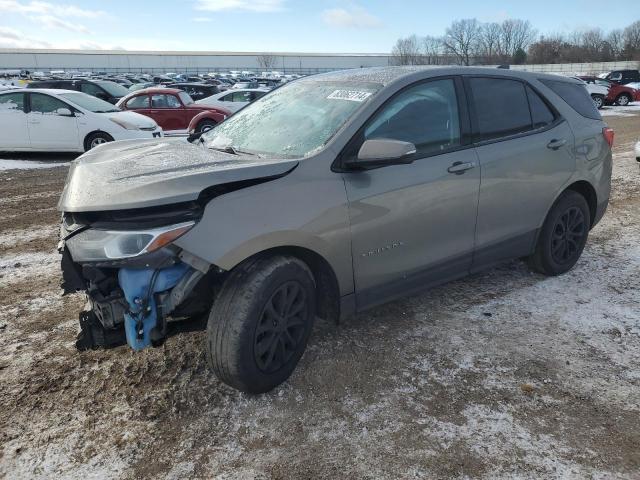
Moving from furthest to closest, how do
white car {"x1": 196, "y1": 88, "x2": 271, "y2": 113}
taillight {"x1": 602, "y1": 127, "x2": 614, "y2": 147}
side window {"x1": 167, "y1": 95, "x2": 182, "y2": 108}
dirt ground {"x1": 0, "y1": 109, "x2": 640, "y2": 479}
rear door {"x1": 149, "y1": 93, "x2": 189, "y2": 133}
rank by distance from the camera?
white car {"x1": 196, "y1": 88, "x2": 271, "y2": 113}, side window {"x1": 167, "y1": 95, "x2": 182, "y2": 108}, rear door {"x1": 149, "y1": 93, "x2": 189, "y2": 133}, taillight {"x1": 602, "y1": 127, "x2": 614, "y2": 147}, dirt ground {"x1": 0, "y1": 109, "x2": 640, "y2": 479}

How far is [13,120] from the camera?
10.9m

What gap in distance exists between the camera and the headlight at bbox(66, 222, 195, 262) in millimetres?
2545

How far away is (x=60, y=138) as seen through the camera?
431 inches

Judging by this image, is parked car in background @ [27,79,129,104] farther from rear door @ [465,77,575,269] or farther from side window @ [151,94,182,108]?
rear door @ [465,77,575,269]

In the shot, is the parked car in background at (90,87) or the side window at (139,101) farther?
the parked car in background at (90,87)

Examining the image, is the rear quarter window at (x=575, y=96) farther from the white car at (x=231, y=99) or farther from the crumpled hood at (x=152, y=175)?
the white car at (x=231, y=99)

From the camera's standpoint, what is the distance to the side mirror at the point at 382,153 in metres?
2.97

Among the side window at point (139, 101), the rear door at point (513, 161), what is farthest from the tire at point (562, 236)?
the side window at point (139, 101)

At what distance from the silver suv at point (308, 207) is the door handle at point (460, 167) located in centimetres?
1

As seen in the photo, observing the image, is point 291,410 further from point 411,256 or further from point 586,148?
point 586,148

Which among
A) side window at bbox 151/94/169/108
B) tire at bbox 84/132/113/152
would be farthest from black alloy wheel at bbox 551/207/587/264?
side window at bbox 151/94/169/108

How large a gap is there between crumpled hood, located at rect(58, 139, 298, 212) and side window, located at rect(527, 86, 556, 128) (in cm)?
237

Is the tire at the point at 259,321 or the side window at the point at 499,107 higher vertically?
the side window at the point at 499,107

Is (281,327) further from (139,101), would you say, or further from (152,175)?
(139,101)
